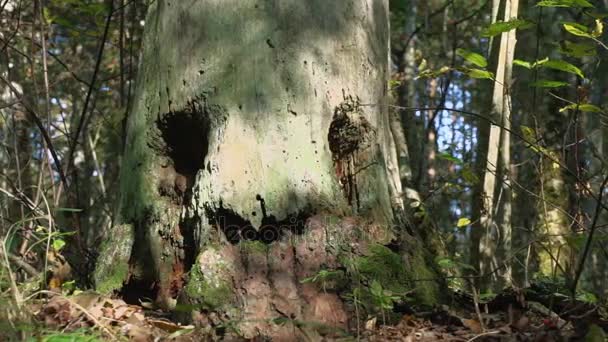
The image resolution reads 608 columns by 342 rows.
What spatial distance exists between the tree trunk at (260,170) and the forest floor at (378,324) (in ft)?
0.45

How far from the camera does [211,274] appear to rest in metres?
2.70

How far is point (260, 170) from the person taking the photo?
2.83 m

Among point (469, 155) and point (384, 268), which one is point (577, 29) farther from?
point (469, 155)

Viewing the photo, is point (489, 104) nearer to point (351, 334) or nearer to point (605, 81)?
point (351, 334)

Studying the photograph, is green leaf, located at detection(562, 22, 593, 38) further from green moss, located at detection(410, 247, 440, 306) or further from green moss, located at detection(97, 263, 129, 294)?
green moss, located at detection(97, 263, 129, 294)

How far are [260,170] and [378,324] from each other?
840 mm

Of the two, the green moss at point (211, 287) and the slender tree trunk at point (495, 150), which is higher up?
the slender tree trunk at point (495, 150)

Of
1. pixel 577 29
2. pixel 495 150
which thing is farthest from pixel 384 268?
pixel 495 150

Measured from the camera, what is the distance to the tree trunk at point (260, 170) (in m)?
2.71

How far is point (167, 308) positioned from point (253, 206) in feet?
2.15

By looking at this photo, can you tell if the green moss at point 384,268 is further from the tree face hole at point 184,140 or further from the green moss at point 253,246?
the tree face hole at point 184,140

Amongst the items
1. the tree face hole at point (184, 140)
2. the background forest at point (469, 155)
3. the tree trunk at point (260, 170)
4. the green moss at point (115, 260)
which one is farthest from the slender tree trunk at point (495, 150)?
the green moss at point (115, 260)

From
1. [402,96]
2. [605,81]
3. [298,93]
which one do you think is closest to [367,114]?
[298,93]

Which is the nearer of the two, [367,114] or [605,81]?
[367,114]
